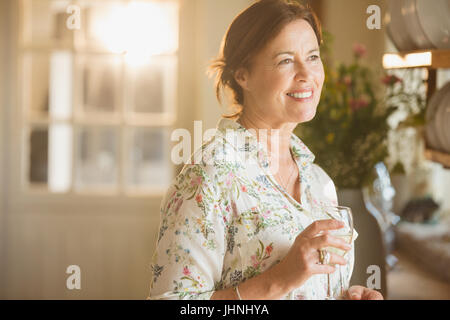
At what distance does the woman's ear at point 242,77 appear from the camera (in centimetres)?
74

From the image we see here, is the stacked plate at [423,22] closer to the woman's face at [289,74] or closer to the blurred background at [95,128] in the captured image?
the woman's face at [289,74]

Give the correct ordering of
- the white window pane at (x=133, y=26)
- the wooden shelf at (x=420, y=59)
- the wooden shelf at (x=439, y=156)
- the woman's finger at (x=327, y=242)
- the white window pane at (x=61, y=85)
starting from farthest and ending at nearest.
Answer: the white window pane at (x=61, y=85) < the white window pane at (x=133, y=26) < the wooden shelf at (x=439, y=156) < the wooden shelf at (x=420, y=59) < the woman's finger at (x=327, y=242)

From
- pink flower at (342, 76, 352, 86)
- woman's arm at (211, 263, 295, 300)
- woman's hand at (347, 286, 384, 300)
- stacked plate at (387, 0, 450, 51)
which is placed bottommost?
woman's hand at (347, 286, 384, 300)

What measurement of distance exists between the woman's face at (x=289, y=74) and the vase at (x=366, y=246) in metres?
0.33

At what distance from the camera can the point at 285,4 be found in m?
0.72

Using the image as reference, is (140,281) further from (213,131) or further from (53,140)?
(213,131)

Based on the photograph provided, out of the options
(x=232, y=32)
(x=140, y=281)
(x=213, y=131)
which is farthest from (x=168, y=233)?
(x=140, y=281)

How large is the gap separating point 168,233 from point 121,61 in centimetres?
166

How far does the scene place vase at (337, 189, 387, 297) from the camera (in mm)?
946

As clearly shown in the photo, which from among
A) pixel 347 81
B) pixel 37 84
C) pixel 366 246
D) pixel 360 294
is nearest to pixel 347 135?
pixel 347 81

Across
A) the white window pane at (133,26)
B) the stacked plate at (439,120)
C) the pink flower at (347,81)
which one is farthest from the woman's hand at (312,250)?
the white window pane at (133,26)

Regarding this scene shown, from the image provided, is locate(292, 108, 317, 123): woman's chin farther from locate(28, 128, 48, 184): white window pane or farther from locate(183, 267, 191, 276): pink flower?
locate(28, 128, 48, 184): white window pane

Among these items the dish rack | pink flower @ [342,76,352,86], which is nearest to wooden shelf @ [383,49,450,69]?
the dish rack

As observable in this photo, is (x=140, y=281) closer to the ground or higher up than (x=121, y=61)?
closer to the ground
